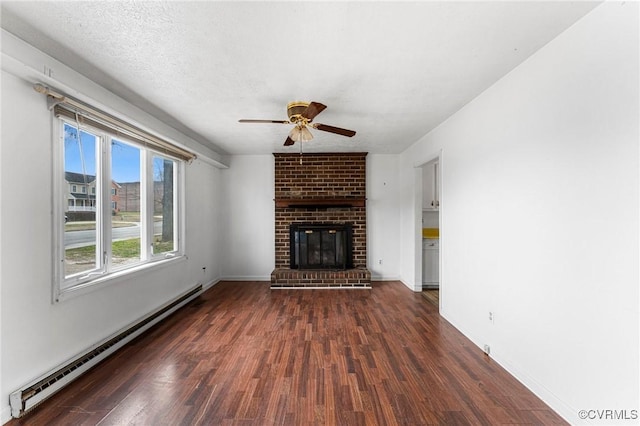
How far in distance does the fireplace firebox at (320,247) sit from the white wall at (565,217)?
245 cm

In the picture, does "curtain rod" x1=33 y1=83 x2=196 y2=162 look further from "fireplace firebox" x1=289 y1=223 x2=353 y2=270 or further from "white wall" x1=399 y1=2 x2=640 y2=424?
"white wall" x1=399 y1=2 x2=640 y2=424

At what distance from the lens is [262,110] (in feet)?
8.86

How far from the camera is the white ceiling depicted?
1388 mm

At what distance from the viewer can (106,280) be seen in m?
2.30

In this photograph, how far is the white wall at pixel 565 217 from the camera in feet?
4.30

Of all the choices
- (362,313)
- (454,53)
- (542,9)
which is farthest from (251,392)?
(542,9)

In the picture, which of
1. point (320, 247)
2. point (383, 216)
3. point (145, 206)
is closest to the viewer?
point (145, 206)

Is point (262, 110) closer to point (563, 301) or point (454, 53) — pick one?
point (454, 53)

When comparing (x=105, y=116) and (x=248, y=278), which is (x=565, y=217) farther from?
(x=248, y=278)

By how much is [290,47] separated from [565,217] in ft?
6.73

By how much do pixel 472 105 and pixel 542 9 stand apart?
3.93ft
